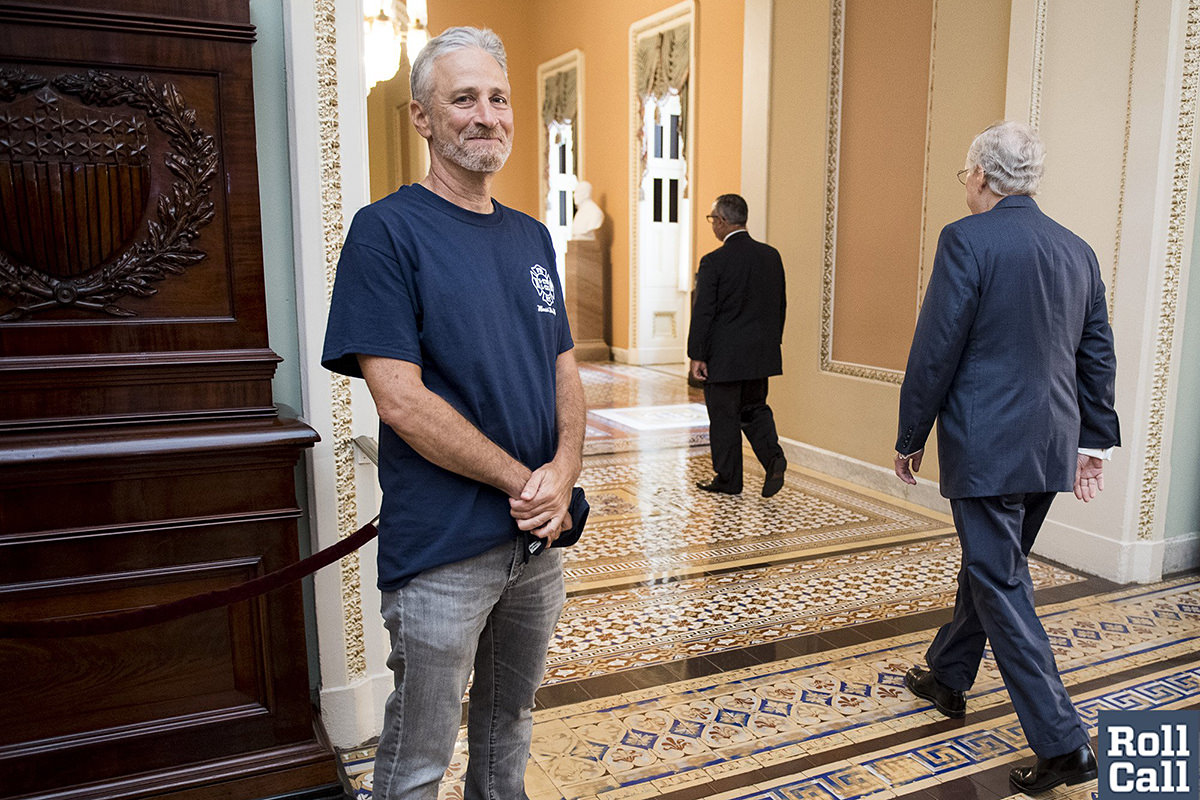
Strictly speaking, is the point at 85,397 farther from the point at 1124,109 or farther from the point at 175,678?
the point at 1124,109

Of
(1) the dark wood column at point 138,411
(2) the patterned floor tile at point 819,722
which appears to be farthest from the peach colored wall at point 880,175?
(1) the dark wood column at point 138,411

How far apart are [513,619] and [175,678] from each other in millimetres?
974

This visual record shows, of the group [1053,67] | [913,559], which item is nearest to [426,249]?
[913,559]

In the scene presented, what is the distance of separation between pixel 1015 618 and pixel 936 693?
0.59m

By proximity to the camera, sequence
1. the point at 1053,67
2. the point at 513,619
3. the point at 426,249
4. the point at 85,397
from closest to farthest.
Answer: the point at 426,249, the point at 513,619, the point at 85,397, the point at 1053,67

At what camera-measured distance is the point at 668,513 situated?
16.5ft

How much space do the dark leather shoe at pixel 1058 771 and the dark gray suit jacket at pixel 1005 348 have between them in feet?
2.28

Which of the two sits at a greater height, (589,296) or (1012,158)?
(1012,158)

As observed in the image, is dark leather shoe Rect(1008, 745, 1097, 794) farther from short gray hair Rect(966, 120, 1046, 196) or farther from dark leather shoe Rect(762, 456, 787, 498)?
dark leather shoe Rect(762, 456, 787, 498)

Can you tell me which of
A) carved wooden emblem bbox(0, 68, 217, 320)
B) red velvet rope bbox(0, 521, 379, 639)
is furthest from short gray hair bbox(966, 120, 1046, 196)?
carved wooden emblem bbox(0, 68, 217, 320)

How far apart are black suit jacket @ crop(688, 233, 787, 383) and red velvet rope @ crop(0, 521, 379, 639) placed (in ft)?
11.4

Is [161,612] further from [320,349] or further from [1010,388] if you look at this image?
[1010,388]

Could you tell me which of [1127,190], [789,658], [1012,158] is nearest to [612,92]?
[1127,190]

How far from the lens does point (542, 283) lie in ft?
5.54
